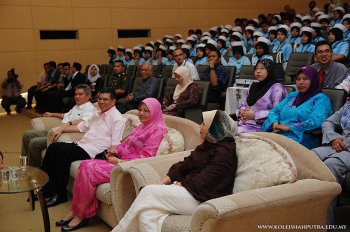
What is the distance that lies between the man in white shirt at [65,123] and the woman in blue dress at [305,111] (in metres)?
1.88

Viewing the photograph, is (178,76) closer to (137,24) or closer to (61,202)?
(61,202)

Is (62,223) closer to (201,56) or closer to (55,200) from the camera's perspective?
(55,200)

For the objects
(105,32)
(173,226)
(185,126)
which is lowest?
(173,226)

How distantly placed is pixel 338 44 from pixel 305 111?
11.8 ft

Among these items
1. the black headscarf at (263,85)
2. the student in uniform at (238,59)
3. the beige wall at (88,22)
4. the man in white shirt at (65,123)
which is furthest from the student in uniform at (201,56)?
the beige wall at (88,22)

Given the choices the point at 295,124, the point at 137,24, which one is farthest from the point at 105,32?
the point at 295,124

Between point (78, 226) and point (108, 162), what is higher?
point (108, 162)

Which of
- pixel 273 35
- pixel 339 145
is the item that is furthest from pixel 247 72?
pixel 273 35

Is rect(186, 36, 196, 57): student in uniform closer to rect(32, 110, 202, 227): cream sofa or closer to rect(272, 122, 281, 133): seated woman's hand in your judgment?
rect(32, 110, 202, 227): cream sofa

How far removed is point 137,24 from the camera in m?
11.4

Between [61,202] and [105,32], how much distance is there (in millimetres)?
8193

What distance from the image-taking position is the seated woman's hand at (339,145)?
8.56ft

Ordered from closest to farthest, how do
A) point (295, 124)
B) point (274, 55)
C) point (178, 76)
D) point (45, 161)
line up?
point (295, 124) → point (45, 161) → point (178, 76) → point (274, 55)

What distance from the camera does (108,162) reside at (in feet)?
10.1
